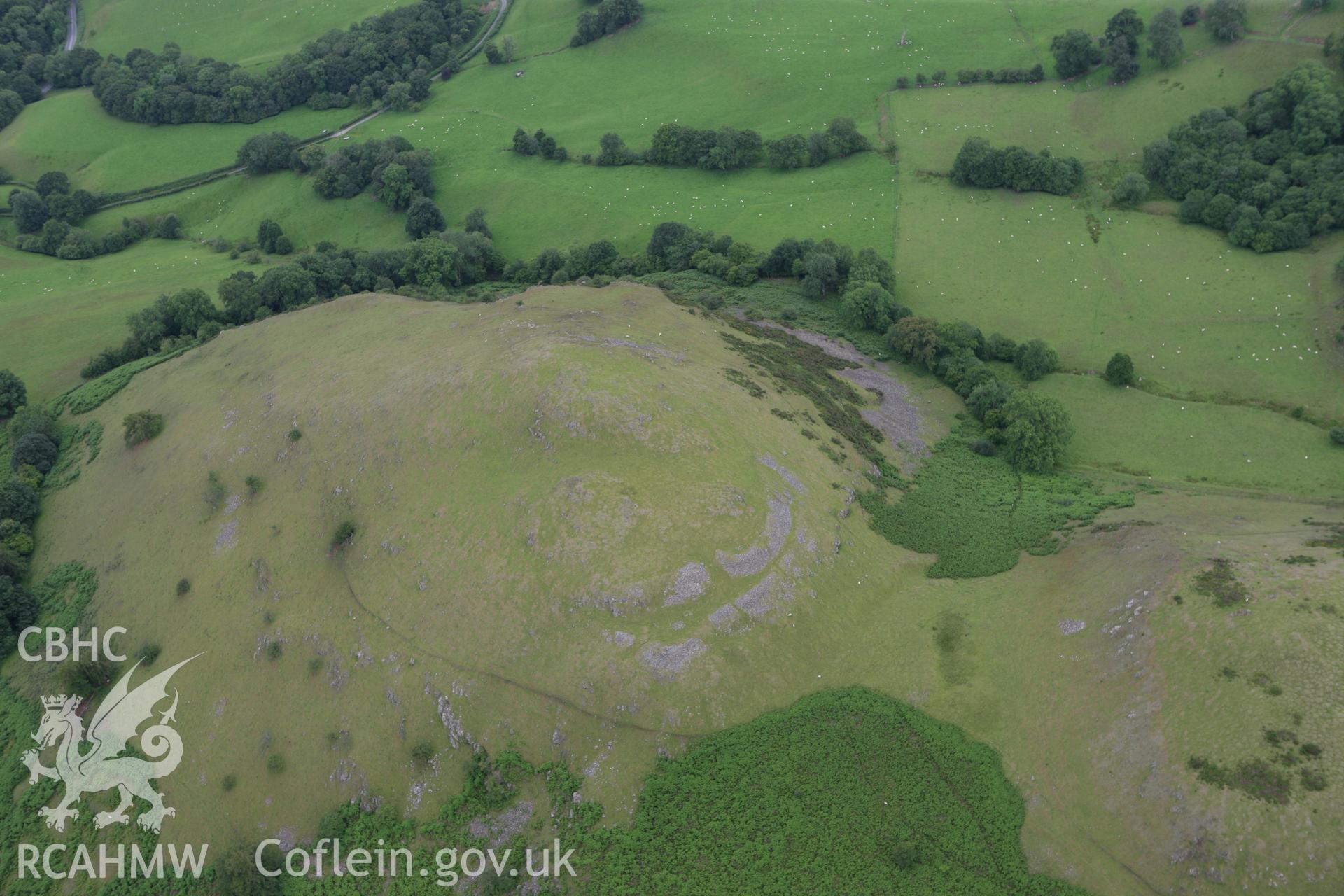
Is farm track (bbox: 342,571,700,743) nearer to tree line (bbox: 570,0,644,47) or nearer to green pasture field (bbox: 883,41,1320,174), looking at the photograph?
green pasture field (bbox: 883,41,1320,174)

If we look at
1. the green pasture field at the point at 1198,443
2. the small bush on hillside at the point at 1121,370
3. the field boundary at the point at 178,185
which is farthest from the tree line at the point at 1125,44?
the field boundary at the point at 178,185

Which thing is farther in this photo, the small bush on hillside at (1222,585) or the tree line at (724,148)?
the tree line at (724,148)

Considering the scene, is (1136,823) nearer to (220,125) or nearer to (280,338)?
(280,338)

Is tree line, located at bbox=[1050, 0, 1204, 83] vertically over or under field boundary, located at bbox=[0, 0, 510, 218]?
over

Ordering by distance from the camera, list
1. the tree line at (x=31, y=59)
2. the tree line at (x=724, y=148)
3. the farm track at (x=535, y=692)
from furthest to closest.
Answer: the tree line at (x=31, y=59)
the tree line at (x=724, y=148)
the farm track at (x=535, y=692)

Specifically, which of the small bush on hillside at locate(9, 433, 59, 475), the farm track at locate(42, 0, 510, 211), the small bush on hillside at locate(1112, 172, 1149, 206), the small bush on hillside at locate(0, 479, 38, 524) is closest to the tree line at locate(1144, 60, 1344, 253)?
the small bush on hillside at locate(1112, 172, 1149, 206)

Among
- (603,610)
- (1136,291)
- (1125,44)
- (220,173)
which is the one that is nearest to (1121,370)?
(1136,291)

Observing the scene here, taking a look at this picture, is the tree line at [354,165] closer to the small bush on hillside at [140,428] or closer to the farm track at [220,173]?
the farm track at [220,173]
